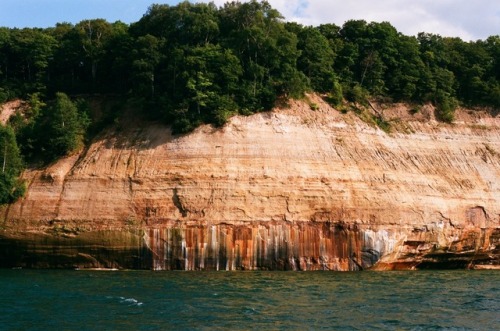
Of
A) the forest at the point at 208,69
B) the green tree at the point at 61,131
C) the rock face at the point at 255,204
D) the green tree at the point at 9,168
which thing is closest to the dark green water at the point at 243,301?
the rock face at the point at 255,204

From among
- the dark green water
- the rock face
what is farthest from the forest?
the dark green water

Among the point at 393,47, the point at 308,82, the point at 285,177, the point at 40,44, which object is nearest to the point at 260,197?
the point at 285,177

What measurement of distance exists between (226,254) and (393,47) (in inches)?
1013

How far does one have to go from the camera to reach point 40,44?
5250 cm

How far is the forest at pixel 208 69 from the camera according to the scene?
44094 millimetres

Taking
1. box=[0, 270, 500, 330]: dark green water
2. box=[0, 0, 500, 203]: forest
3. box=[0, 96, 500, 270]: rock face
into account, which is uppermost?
box=[0, 0, 500, 203]: forest

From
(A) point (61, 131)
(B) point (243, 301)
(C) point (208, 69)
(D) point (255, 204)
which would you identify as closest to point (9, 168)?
(A) point (61, 131)

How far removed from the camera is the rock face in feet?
127

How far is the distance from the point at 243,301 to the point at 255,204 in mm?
14155

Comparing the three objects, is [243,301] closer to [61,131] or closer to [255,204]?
[255,204]

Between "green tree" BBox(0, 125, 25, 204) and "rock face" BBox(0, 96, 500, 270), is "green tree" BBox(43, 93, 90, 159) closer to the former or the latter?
"rock face" BBox(0, 96, 500, 270)

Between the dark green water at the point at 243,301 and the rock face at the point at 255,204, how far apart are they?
2819 millimetres

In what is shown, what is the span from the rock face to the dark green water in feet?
9.25

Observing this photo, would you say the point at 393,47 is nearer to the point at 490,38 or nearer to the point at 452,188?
the point at 490,38
